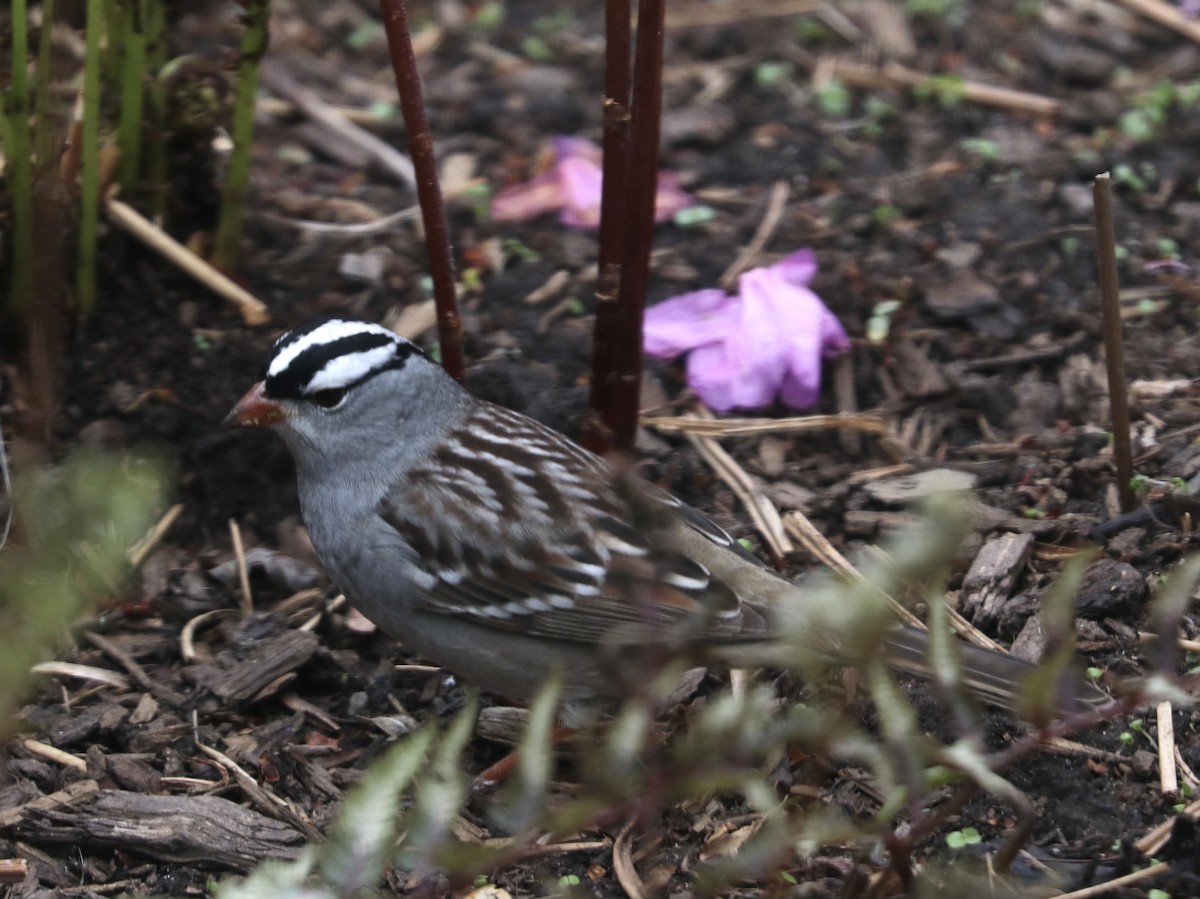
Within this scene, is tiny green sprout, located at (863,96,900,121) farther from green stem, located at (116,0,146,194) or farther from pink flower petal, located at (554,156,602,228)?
green stem, located at (116,0,146,194)

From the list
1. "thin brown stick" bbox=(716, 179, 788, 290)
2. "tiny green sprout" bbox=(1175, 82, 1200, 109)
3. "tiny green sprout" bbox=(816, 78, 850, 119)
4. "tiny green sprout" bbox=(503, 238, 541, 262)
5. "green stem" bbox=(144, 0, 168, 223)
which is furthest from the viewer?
"tiny green sprout" bbox=(816, 78, 850, 119)

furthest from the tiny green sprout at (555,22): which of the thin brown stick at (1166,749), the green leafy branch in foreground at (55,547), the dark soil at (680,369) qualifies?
the green leafy branch in foreground at (55,547)

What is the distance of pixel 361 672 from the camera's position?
4406 mm

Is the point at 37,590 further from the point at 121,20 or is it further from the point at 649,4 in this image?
the point at 121,20

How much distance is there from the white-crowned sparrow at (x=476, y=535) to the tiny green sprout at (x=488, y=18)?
11.1 feet

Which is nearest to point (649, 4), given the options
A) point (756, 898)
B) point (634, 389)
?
point (634, 389)

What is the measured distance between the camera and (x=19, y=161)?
4.48 meters

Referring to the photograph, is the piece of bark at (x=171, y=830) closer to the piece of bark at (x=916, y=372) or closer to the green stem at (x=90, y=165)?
the green stem at (x=90, y=165)

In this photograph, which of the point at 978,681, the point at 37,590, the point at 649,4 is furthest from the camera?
the point at 649,4

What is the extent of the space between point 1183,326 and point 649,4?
2259mm

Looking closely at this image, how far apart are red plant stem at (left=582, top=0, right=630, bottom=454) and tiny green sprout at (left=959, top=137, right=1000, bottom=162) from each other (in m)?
2.32

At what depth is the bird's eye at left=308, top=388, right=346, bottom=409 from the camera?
13.7 feet

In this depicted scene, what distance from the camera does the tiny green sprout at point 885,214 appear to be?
5.65 metres

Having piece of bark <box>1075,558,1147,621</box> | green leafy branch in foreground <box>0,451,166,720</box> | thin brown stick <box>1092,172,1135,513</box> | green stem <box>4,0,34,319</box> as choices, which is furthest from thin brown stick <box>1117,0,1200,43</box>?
green leafy branch in foreground <box>0,451,166,720</box>
